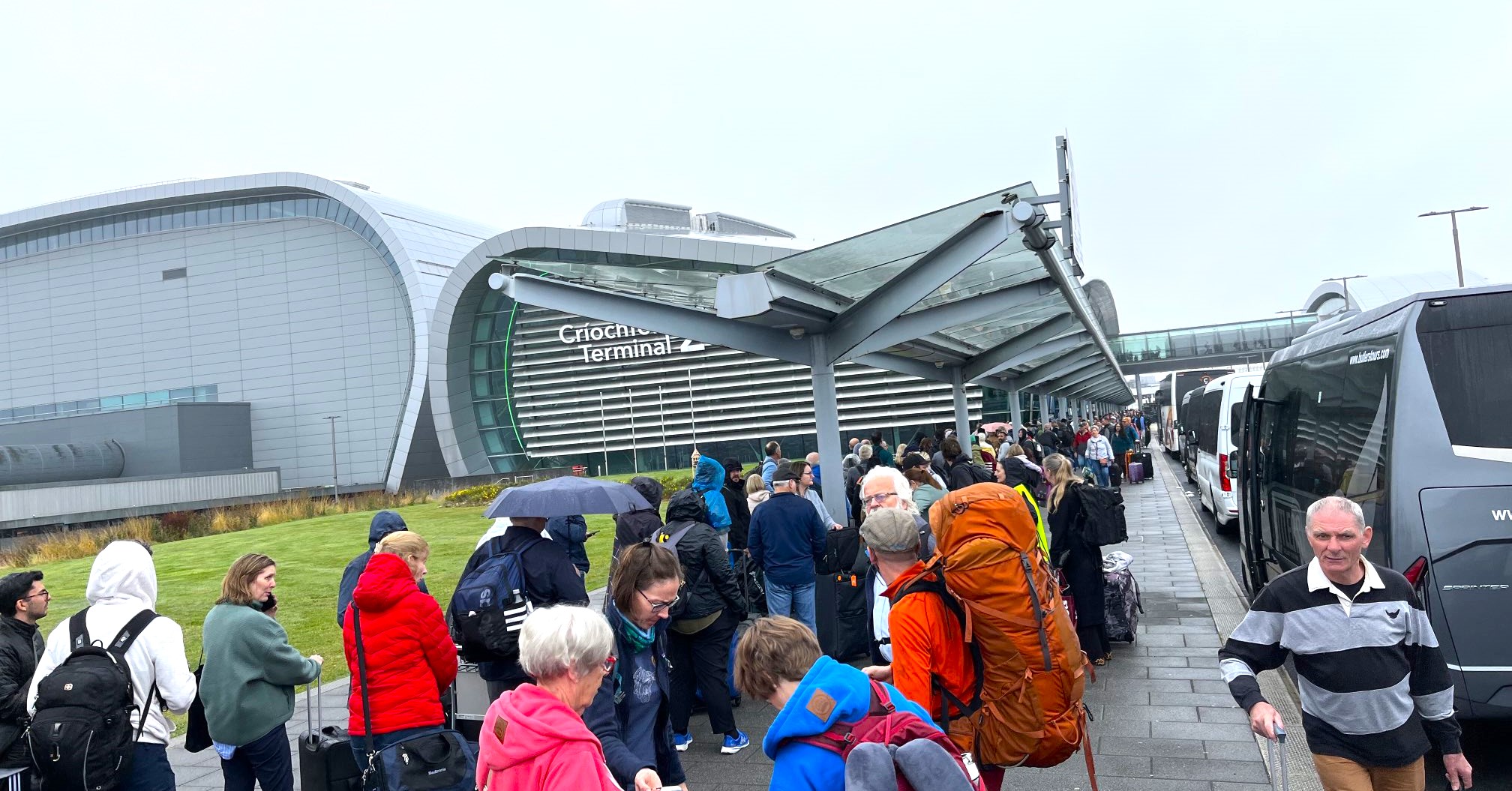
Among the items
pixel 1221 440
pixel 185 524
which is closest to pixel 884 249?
pixel 1221 440

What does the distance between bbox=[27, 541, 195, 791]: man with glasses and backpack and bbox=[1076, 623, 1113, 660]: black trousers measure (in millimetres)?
5591

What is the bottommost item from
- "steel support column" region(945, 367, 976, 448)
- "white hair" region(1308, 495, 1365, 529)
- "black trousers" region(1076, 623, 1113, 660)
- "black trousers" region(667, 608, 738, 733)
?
"black trousers" region(1076, 623, 1113, 660)

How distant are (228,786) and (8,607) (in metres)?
1.25

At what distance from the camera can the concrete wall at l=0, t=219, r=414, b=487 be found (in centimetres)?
5472

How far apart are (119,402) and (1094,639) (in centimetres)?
6479

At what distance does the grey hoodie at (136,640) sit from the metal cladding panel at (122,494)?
111ft

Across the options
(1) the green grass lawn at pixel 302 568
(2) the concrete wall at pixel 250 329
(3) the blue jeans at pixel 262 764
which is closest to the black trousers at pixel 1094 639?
(3) the blue jeans at pixel 262 764

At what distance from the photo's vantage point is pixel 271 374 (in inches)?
2238

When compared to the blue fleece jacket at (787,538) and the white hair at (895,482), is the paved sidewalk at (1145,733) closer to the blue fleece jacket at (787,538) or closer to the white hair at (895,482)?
the blue fleece jacket at (787,538)

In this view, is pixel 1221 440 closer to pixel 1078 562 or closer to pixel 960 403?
pixel 960 403

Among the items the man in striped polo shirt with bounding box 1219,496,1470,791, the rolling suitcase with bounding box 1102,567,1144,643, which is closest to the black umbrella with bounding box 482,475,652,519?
the man in striped polo shirt with bounding box 1219,496,1470,791

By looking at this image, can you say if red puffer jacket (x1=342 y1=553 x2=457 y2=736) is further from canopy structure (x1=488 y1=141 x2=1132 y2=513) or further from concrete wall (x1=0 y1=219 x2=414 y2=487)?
concrete wall (x1=0 y1=219 x2=414 y2=487)

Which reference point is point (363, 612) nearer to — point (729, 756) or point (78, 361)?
point (729, 756)

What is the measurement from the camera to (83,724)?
391 centimetres
